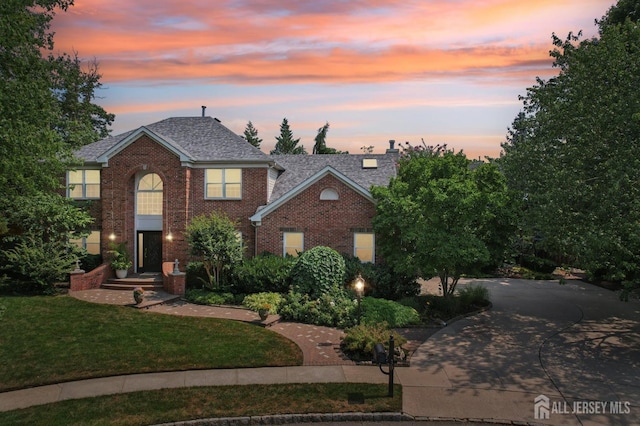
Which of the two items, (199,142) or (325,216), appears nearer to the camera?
(325,216)

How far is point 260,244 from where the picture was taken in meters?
22.7

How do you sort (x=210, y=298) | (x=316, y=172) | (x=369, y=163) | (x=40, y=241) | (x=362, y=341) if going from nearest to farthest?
(x=362, y=341)
(x=210, y=298)
(x=40, y=241)
(x=316, y=172)
(x=369, y=163)

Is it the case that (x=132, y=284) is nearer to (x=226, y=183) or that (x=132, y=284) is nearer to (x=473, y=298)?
(x=226, y=183)

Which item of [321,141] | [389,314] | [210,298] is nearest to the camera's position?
[389,314]

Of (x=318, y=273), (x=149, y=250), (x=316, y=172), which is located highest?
(x=316, y=172)

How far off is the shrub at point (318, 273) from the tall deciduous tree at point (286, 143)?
39.4 meters

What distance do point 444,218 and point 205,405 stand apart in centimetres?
1171

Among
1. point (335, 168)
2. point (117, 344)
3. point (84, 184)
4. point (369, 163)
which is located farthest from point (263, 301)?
point (84, 184)

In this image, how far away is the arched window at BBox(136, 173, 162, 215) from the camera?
24.3 metres

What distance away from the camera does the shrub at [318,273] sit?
18219 millimetres

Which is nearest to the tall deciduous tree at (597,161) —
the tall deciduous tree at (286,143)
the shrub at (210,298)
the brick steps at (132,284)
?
the shrub at (210,298)

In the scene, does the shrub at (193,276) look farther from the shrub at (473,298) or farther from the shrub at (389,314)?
the shrub at (473,298)

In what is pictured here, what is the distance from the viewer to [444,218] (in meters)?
17.6

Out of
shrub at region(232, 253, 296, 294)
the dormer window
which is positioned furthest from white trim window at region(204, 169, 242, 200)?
the dormer window
